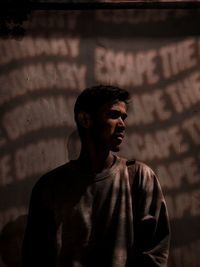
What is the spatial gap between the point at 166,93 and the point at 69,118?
0.70 meters

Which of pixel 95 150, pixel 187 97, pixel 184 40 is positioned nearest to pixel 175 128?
pixel 187 97

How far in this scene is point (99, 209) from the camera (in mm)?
2492

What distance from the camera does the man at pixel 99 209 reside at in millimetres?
2455

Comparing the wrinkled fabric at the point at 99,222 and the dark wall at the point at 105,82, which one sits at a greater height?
the dark wall at the point at 105,82

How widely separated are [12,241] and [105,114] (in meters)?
1.19

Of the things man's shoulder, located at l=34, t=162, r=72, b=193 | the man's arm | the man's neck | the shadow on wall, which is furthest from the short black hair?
the shadow on wall

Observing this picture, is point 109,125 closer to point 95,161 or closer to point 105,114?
point 105,114

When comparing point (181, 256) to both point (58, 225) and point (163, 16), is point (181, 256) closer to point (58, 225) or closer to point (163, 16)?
point (58, 225)

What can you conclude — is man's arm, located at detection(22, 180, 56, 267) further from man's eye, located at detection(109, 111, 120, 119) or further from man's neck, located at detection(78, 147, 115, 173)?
man's eye, located at detection(109, 111, 120, 119)

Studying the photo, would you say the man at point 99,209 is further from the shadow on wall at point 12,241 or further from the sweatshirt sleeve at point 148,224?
the shadow on wall at point 12,241

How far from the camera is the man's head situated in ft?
8.22

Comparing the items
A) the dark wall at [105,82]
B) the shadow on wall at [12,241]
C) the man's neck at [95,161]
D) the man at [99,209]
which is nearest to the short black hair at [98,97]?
the man at [99,209]

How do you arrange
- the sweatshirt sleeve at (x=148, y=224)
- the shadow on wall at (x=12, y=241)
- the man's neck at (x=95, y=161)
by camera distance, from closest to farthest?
the sweatshirt sleeve at (x=148, y=224) < the man's neck at (x=95, y=161) < the shadow on wall at (x=12, y=241)

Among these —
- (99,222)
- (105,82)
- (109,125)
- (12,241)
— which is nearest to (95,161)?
(109,125)
